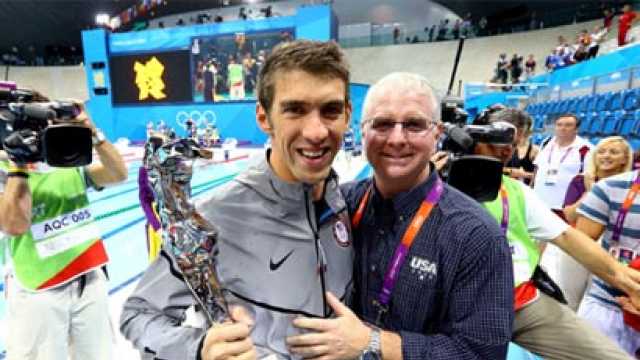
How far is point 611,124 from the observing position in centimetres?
726

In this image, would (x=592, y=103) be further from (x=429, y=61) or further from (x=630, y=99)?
(x=429, y=61)

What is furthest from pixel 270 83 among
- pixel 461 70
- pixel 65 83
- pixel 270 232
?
pixel 65 83

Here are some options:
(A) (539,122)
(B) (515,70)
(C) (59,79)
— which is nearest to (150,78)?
(C) (59,79)

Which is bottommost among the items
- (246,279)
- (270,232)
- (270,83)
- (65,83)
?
(246,279)

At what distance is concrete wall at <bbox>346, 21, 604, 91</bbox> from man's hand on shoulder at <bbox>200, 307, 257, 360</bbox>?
62.5 feet

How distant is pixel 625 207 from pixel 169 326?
170cm

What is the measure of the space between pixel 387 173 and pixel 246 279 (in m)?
0.45

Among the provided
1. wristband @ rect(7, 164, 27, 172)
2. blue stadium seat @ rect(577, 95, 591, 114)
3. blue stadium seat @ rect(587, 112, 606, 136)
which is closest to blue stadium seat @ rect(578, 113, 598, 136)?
blue stadium seat @ rect(587, 112, 606, 136)

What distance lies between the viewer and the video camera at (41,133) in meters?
1.31

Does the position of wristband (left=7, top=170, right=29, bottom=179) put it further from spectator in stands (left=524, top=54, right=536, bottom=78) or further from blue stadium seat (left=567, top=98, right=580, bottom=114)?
spectator in stands (left=524, top=54, right=536, bottom=78)

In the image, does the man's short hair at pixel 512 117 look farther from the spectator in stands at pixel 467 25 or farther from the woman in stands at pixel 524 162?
the spectator in stands at pixel 467 25

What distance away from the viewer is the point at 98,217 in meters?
5.77

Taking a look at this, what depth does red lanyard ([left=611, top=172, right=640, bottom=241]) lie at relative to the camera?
1552mm

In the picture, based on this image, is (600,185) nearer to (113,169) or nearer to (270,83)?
(270,83)
